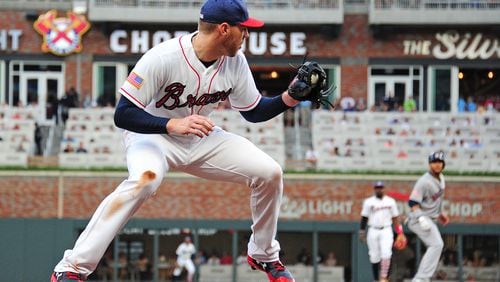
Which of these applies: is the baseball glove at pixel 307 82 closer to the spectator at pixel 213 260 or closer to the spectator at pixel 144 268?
the spectator at pixel 213 260

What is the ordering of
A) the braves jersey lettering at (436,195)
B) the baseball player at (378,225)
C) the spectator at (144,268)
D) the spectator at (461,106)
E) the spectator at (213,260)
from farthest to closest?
1. the spectator at (461,106)
2. the spectator at (144,268)
3. the spectator at (213,260)
4. the baseball player at (378,225)
5. the braves jersey lettering at (436,195)

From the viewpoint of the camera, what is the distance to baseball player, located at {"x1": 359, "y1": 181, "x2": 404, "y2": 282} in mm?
18859

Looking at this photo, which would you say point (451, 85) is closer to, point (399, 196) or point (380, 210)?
point (399, 196)

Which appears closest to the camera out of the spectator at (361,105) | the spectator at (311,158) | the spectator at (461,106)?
the spectator at (311,158)

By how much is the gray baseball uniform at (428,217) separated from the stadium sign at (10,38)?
22283 mm

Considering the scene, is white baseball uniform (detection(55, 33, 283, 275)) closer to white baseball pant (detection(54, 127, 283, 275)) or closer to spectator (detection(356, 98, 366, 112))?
white baseball pant (detection(54, 127, 283, 275))

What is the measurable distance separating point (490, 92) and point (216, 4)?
28.6m

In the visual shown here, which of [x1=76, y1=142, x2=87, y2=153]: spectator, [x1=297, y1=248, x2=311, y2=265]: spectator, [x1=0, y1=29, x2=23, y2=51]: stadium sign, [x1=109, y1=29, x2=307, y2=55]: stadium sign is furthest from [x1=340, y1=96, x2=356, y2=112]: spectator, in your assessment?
[x1=0, y1=29, x2=23, y2=51]: stadium sign

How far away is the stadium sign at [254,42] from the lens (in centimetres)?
3638

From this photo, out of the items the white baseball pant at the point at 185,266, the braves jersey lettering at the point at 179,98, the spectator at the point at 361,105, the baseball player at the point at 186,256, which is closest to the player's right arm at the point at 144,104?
the braves jersey lettering at the point at 179,98

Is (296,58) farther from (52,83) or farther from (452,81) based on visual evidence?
(52,83)

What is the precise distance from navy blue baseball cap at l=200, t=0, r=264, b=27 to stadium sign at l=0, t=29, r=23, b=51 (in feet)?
94.3

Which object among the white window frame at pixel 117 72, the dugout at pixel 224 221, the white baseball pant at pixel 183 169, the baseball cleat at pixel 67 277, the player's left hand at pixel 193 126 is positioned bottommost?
the dugout at pixel 224 221

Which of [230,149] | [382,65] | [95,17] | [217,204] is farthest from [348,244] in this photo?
[230,149]
